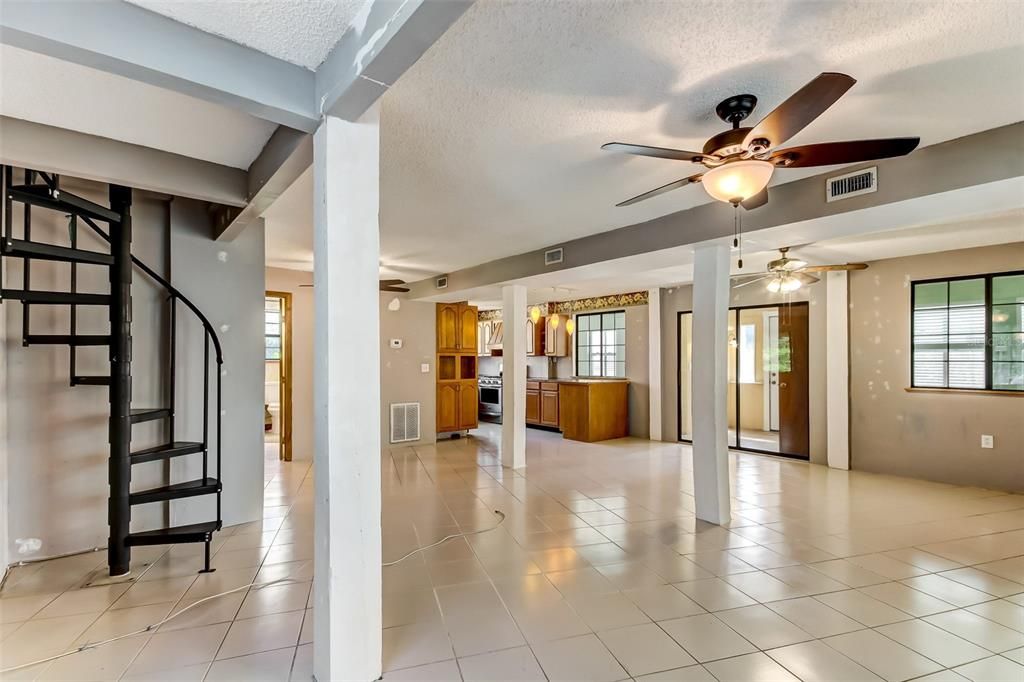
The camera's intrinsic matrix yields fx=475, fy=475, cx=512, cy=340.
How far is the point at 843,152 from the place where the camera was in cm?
199

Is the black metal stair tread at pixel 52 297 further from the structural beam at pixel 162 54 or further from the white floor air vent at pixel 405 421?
the white floor air vent at pixel 405 421

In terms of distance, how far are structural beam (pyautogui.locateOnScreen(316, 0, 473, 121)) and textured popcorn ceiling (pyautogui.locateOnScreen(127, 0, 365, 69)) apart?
0.05 m

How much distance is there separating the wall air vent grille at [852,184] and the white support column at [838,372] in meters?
3.34

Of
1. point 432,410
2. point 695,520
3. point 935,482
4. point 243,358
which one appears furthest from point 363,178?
point 935,482

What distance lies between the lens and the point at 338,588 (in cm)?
181

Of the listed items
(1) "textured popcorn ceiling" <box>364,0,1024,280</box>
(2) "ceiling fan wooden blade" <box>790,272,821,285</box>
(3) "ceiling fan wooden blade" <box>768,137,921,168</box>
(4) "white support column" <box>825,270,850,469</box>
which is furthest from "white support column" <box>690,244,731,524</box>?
(4) "white support column" <box>825,270,850,469</box>

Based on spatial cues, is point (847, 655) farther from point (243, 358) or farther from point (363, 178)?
point (243, 358)

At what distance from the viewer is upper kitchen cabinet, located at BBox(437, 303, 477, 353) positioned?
753 cm

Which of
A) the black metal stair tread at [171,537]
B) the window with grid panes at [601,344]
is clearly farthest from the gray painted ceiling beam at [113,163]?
the window with grid panes at [601,344]

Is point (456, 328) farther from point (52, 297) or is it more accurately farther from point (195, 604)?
point (195, 604)

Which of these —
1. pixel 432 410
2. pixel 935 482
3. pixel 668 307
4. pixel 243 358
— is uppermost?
pixel 668 307

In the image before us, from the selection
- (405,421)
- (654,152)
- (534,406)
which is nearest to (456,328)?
(405,421)

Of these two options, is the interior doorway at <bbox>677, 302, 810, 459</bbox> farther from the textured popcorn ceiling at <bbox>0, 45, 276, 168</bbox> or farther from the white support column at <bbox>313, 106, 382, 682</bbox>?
the textured popcorn ceiling at <bbox>0, 45, 276, 168</bbox>

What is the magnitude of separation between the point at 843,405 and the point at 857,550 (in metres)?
2.97
